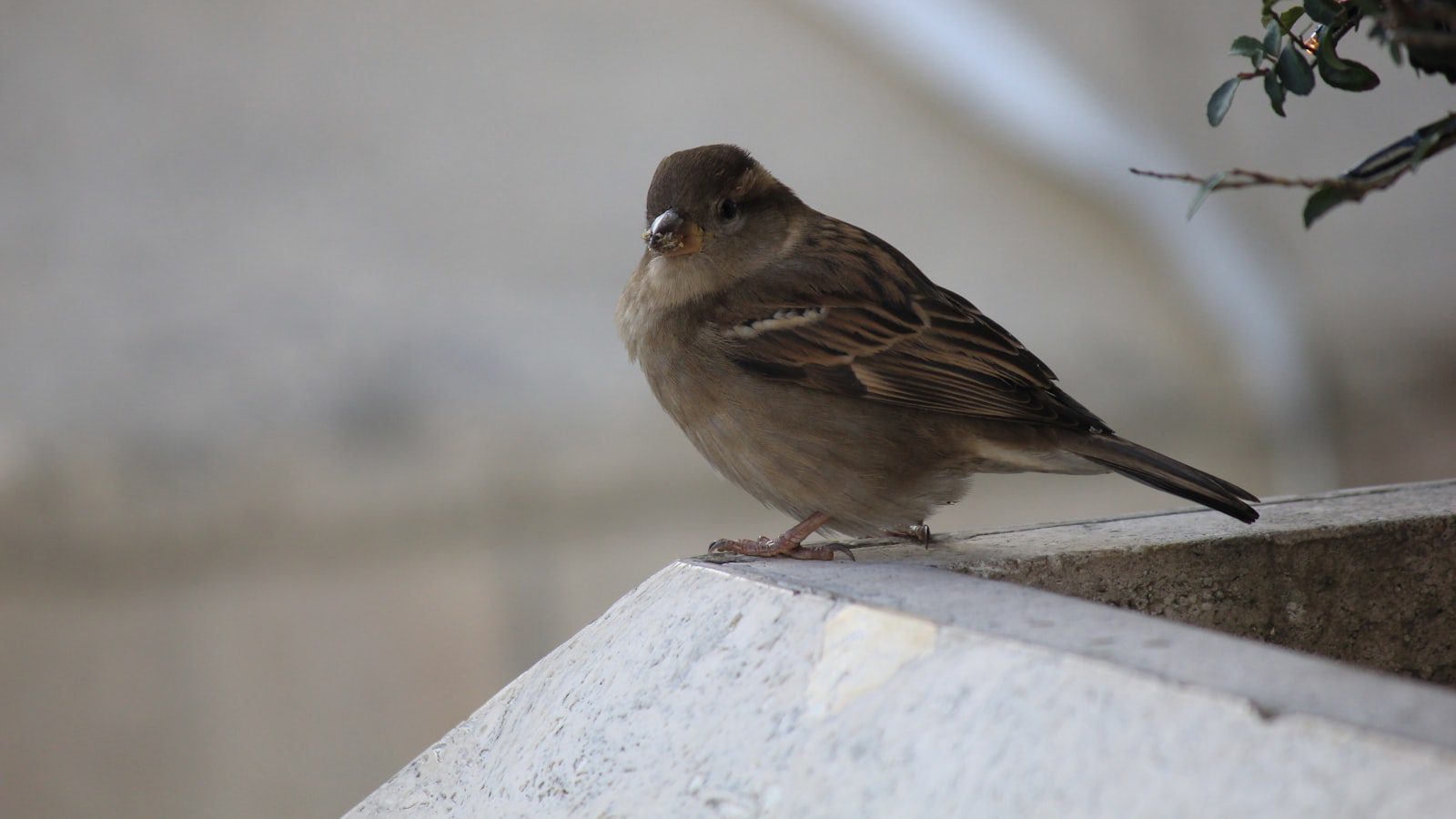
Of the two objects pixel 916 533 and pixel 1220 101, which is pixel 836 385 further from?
pixel 1220 101

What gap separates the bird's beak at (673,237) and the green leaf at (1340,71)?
49.1 inches

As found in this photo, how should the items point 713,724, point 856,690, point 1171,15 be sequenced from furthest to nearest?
point 1171,15
point 713,724
point 856,690

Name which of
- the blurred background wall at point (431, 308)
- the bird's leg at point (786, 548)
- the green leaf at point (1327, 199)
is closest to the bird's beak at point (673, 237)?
the bird's leg at point (786, 548)

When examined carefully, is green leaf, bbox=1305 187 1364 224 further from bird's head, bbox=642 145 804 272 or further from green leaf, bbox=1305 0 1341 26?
bird's head, bbox=642 145 804 272

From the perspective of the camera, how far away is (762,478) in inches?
93.9

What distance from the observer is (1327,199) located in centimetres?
122

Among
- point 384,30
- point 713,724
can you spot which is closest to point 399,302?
point 384,30

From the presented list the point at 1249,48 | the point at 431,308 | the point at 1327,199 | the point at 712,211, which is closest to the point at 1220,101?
the point at 1249,48

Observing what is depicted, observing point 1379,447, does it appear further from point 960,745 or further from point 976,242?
point 960,745

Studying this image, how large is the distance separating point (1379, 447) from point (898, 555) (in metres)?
5.84

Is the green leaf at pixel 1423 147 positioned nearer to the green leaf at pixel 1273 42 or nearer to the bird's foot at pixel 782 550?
the green leaf at pixel 1273 42

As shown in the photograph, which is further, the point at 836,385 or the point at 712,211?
the point at 712,211

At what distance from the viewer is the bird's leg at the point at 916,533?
230 centimetres

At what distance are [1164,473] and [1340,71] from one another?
84 centimetres
